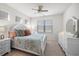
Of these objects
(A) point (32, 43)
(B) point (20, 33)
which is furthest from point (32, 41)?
(B) point (20, 33)

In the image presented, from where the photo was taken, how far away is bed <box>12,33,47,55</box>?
2096mm

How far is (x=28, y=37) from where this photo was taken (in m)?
2.15

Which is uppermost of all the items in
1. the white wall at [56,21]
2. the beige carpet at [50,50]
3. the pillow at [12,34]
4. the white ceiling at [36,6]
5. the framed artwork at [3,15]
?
the white ceiling at [36,6]

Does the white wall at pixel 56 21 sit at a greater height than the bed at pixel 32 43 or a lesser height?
greater

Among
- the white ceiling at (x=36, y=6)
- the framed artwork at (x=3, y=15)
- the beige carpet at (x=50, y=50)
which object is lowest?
the beige carpet at (x=50, y=50)

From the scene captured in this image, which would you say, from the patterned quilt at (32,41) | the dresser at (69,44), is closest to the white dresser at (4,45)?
the patterned quilt at (32,41)

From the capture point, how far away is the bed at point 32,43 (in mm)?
2096

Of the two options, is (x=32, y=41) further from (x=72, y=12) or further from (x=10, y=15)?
(x=72, y=12)

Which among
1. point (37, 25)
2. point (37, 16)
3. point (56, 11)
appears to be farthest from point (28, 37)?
point (56, 11)

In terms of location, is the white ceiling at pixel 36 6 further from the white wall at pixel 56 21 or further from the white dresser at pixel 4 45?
the white dresser at pixel 4 45

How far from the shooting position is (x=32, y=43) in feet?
7.09

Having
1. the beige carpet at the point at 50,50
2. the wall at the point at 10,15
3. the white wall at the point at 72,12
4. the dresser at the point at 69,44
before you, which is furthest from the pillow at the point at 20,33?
the white wall at the point at 72,12

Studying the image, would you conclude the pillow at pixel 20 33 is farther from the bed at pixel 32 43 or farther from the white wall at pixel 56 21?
the white wall at pixel 56 21

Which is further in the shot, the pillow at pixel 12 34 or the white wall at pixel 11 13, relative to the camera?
the pillow at pixel 12 34
